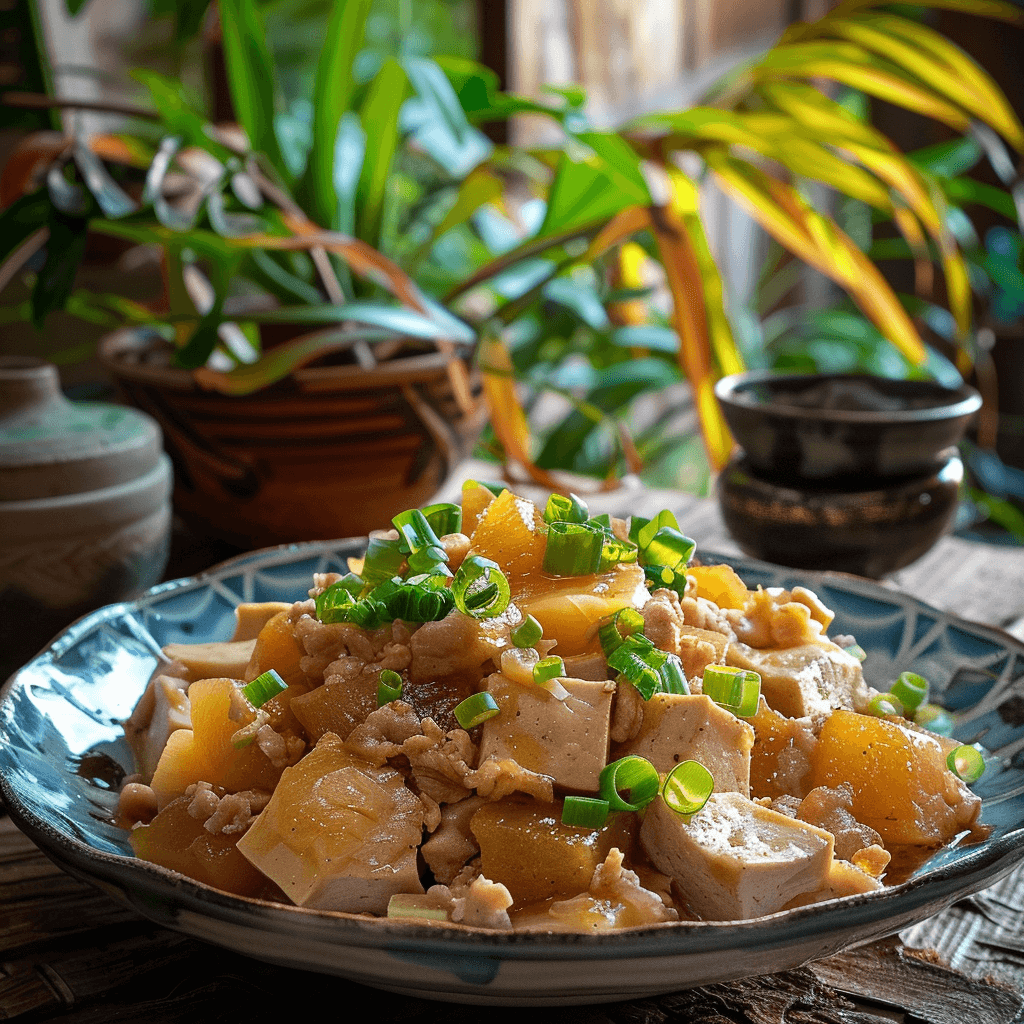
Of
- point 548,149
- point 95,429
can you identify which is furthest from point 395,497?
point 548,149

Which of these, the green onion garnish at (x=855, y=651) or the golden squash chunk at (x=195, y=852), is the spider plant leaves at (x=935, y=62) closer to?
the green onion garnish at (x=855, y=651)

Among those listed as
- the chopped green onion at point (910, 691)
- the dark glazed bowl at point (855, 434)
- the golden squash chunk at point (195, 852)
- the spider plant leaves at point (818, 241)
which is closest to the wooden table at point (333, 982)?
the golden squash chunk at point (195, 852)

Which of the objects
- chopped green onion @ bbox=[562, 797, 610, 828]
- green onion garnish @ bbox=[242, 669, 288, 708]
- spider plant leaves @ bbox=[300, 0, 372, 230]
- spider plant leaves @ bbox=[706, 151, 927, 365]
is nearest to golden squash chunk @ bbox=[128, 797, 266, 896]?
green onion garnish @ bbox=[242, 669, 288, 708]

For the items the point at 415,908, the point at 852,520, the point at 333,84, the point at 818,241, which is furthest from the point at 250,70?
the point at 415,908

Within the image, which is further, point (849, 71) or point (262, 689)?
point (849, 71)

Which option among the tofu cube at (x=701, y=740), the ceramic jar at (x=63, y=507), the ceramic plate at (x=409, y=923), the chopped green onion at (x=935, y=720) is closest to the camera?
the ceramic plate at (x=409, y=923)

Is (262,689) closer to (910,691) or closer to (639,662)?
(639,662)

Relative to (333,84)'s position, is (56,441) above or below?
below
